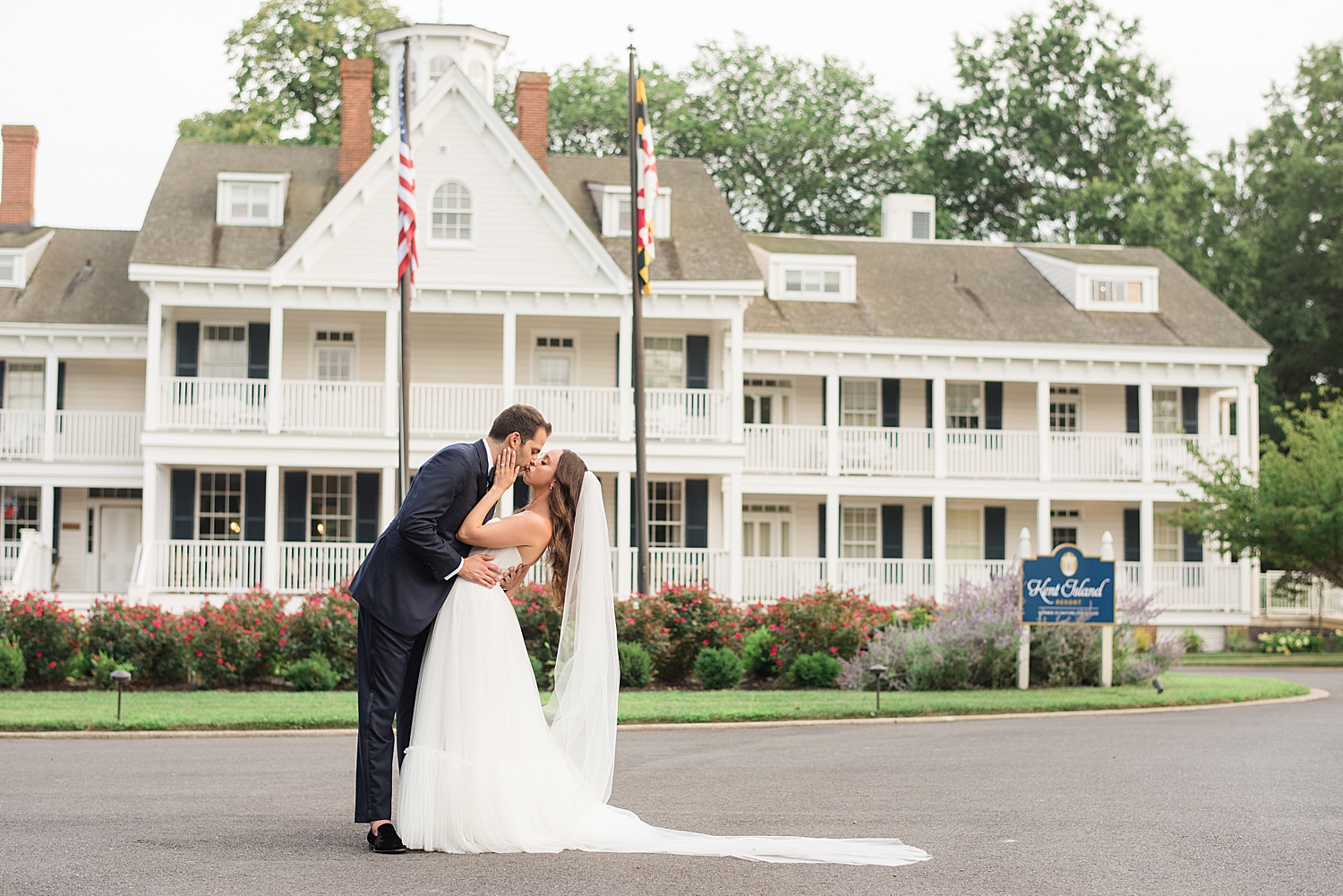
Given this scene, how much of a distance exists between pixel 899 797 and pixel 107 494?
2240cm

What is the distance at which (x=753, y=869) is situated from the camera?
6.11 metres

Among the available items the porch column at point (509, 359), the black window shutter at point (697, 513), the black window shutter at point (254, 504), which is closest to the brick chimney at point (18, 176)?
the black window shutter at point (254, 504)

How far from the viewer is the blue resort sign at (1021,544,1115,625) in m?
16.8

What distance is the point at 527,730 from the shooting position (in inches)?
263

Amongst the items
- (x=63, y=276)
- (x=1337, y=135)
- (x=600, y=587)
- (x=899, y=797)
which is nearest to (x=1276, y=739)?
(x=899, y=797)

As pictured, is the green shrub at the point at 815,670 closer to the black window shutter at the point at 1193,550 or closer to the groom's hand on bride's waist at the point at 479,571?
the groom's hand on bride's waist at the point at 479,571

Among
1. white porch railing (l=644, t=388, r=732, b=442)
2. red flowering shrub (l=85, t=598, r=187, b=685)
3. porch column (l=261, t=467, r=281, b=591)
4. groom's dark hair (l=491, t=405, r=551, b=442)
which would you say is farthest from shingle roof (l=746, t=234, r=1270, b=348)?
groom's dark hair (l=491, t=405, r=551, b=442)

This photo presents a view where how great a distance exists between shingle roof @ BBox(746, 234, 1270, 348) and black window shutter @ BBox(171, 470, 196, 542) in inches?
421

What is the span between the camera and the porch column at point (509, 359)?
975 inches

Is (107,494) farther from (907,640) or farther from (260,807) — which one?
(260,807)

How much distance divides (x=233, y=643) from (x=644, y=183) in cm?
827

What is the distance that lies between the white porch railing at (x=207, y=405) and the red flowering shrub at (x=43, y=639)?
778 centimetres

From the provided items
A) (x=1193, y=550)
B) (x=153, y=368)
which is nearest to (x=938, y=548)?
(x=1193, y=550)

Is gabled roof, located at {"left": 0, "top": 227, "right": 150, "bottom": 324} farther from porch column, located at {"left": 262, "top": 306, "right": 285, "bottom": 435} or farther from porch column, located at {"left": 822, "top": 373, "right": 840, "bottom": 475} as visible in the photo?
porch column, located at {"left": 822, "top": 373, "right": 840, "bottom": 475}
